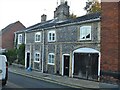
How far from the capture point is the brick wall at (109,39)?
18.6 metres

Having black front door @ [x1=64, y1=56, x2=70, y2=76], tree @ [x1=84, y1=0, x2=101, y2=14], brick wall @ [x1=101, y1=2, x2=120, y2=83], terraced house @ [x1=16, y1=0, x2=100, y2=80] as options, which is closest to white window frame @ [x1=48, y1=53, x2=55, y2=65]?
terraced house @ [x1=16, y1=0, x2=100, y2=80]

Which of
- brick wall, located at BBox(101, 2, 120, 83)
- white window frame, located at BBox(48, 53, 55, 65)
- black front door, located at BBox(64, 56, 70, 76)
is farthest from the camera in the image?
white window frame, located at BBox(48, 53, 55, 65)

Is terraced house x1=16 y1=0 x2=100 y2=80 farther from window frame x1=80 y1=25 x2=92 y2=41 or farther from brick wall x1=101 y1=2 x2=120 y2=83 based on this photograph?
brick wall x1=101 y1=2 x2=120 y2=83

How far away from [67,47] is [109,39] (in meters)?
6.66

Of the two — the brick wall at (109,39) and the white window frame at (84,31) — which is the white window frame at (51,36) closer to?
the white window frame at (84,31)

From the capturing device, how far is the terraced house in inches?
847

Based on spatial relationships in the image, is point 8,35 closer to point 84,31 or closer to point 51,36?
point 51,36

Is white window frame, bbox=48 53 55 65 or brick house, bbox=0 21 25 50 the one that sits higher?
brick house, bbox=0 21 25 50

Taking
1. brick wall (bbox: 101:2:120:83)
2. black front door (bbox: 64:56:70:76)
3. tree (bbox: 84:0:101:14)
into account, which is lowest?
black front door (bbox: 64:56:70:76)

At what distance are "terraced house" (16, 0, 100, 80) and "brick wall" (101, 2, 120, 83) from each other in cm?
122

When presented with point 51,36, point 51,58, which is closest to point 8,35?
point 51,36

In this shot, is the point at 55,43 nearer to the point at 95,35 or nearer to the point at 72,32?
the point at 72,32

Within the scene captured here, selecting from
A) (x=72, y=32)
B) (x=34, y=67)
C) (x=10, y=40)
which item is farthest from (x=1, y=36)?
(x=72, y=32)

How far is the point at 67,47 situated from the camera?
82.0 feet
